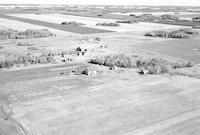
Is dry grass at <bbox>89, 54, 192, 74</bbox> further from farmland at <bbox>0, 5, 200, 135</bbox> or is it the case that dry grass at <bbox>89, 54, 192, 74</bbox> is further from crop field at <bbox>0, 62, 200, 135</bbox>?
crop field at <bbox>0, 62, 200, 135</bbox>

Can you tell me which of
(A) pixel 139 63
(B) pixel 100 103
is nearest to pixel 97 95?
(B) pixel 100 103

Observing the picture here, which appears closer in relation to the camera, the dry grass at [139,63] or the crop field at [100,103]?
the crop field at [100,103]

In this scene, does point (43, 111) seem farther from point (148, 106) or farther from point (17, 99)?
point (148, 106)

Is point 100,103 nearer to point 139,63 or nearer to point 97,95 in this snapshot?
point 97,95

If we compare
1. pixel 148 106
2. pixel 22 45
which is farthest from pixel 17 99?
pixel 22 45

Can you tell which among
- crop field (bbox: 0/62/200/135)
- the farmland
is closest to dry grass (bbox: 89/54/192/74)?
the farmland

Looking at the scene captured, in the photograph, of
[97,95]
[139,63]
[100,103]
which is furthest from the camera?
[139,63]

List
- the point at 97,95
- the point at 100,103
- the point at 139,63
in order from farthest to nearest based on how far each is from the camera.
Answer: the point at 139,63 < the point at 97,95 < the point at 100,103

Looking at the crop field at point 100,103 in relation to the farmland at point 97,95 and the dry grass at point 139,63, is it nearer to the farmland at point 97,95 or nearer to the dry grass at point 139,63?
the farmland at point 97,95

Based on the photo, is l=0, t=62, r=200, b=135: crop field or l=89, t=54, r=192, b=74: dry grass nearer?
l=0, t=62, r=200, b=135: crop field

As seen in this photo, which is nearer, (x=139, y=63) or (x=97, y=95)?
(x=97, y=95)

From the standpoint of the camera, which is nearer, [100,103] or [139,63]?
[100,103]

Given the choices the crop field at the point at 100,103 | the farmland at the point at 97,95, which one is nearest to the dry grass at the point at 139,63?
the farmland at the point at 97,95
